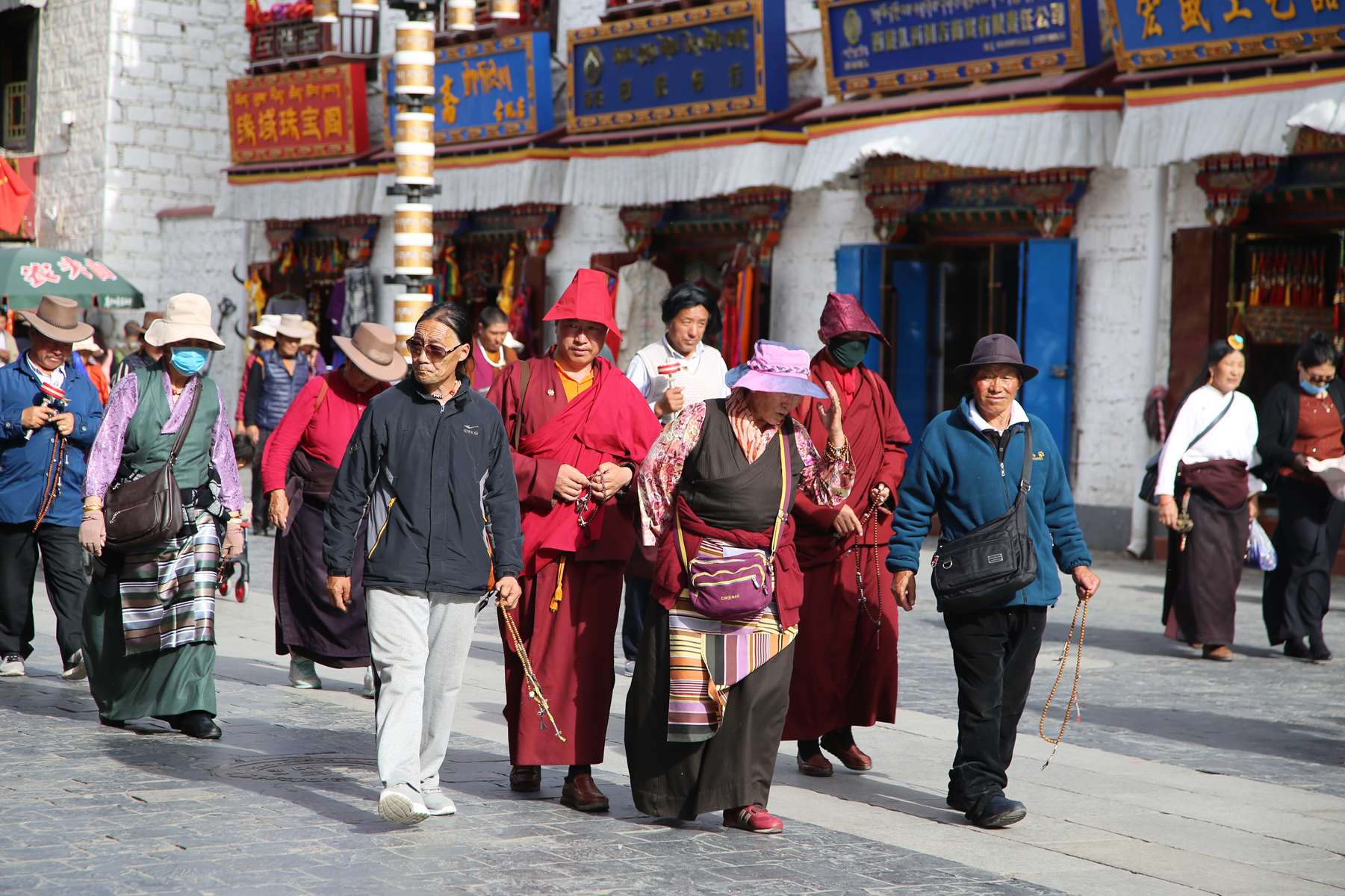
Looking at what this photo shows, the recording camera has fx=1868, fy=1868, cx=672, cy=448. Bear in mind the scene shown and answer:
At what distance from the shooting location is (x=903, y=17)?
16.0m

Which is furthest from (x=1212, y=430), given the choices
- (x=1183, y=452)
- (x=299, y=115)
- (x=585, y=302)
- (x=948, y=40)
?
(x=299, y=115)

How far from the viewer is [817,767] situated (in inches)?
278

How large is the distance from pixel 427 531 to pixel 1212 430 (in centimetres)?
581

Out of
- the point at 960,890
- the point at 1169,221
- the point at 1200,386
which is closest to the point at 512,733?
the point at 960,890

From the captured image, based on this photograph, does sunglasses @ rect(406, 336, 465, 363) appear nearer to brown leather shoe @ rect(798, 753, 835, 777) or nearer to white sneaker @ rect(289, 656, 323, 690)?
brown leather shoe @ rect(798, 753, 835, 777)

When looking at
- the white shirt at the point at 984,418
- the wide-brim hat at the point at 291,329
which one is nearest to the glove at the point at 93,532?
→ the white shirt at the point at 984,418

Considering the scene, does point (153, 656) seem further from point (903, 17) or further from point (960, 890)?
point (903, 17)

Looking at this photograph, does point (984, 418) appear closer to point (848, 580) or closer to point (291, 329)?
point (848, 580)

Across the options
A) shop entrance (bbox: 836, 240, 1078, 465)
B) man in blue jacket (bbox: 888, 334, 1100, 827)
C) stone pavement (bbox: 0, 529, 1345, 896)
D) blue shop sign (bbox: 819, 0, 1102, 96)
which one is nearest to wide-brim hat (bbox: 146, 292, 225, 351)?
stone pavement (bbox: 0, 529, 1345, 896)

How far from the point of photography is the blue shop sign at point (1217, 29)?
12.9 m

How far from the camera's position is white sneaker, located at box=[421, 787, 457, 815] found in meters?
5.97

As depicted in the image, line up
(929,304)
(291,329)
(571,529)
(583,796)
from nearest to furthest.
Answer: (583,796), (571,529), (291,329), (929,304)

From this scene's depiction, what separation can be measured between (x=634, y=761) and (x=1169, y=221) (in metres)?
10.0

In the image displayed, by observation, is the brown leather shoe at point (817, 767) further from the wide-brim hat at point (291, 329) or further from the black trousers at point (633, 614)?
the wide-brim hat at point (291, 329)
